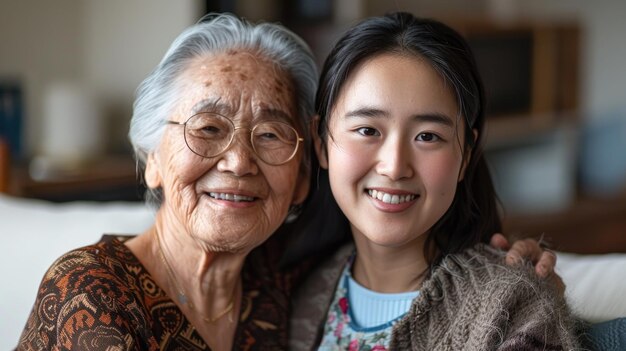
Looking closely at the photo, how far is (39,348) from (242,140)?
49 centimetres

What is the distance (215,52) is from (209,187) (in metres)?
0.26

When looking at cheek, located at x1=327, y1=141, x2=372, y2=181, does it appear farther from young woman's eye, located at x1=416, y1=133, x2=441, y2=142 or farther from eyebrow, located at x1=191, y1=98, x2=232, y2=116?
eyebrow, located at x1=191, y1=98, x2=232, y2=116

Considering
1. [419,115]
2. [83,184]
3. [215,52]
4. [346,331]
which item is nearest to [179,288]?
[346,331]

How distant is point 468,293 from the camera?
141 cm

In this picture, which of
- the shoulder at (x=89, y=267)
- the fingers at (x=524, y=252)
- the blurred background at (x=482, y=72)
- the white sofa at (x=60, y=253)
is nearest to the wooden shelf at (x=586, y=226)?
the blurred background at (x=482, y=72)

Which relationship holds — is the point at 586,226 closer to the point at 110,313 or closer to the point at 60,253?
the point at 60,253

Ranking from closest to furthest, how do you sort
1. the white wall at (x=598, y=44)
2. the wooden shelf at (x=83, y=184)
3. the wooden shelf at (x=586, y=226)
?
the wooden shelf at (x=83, y=184) → the wooden shelf at (x=586, y=226) → the white wall at (x=598, y=44)

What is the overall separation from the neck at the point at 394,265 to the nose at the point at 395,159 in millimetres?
198

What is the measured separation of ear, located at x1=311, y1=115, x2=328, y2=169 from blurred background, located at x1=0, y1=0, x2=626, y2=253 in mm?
1709

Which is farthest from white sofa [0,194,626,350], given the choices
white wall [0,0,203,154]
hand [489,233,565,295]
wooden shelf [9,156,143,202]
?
white wall [0,0,203,154]

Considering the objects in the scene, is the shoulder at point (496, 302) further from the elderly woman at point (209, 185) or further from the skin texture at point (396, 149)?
the elderly woman at point (209, 185)

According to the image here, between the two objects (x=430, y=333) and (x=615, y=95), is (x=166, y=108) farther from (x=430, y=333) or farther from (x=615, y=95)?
(x=615, y=95)

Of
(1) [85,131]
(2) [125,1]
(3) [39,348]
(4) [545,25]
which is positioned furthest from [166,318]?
(4) [545,25]

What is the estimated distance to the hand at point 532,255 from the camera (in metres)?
1.45
